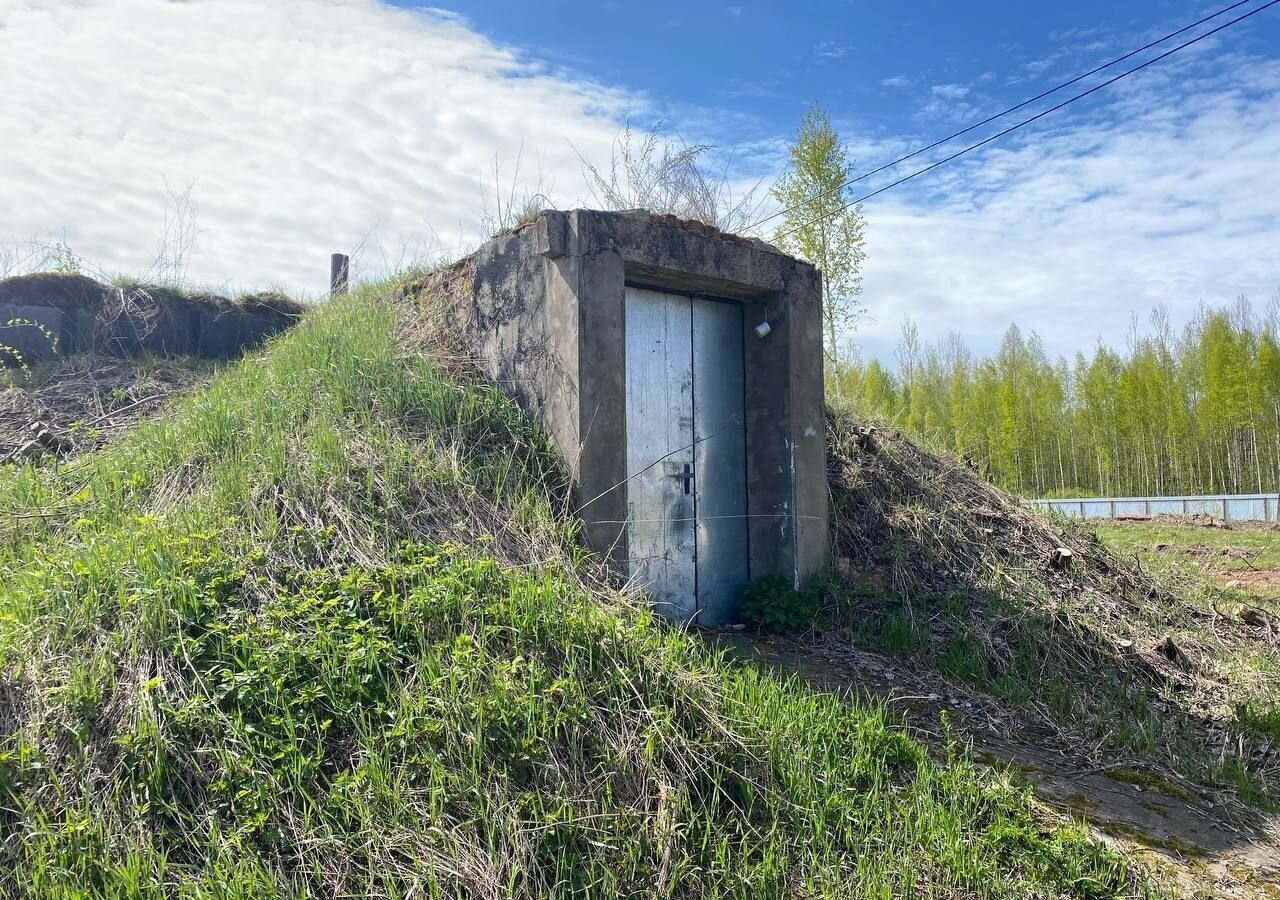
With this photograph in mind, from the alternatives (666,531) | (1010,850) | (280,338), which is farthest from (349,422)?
(1010,850)

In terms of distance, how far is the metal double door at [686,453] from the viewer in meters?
6.01

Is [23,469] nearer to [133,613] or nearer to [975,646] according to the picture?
[133,613]

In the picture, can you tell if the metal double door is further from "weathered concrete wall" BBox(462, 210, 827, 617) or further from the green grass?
the green grass

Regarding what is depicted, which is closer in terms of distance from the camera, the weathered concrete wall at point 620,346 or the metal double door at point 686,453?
the weathered concrete wall at point 620,346

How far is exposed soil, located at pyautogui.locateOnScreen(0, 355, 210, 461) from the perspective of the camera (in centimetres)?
663

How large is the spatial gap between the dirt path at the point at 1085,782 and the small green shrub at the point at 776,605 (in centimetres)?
24

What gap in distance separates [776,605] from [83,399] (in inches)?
243

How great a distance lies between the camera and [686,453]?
6.34 m

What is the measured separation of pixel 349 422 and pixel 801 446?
10.7 feet

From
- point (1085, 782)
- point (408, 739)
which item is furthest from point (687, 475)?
point (408, 739)

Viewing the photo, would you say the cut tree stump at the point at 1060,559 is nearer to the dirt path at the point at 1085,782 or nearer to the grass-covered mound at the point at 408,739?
the dirt path at the point at 1085,782

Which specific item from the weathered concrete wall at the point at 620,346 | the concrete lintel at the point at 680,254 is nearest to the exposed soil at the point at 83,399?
the weathered concrete wall at the point at 620,346

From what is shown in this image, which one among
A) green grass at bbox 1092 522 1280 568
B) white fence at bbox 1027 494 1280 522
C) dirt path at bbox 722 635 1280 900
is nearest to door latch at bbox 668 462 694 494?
dirt path at bbox 722 635 1280 900

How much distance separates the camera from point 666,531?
20.1ft
